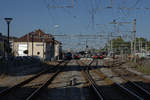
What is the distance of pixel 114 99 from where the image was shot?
12.1 m

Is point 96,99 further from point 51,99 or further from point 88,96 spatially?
point 51,99

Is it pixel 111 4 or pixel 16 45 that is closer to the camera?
pixel 111 4

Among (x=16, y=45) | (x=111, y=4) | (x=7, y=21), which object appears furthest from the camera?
(x=16, y=45)

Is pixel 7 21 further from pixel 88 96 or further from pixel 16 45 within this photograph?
pixel 16 45

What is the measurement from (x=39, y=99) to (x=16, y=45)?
73850 mm

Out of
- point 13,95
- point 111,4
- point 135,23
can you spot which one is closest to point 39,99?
point 13,95

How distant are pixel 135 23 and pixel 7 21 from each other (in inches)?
853

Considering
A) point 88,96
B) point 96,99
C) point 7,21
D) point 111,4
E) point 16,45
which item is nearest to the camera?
point 96,99

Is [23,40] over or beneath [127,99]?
over

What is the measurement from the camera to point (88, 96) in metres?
12.8

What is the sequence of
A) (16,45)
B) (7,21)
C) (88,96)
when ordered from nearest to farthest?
(88,96)
(7,21)
(16,45)

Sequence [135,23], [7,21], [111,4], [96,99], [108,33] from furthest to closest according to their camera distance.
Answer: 1. [108,33]
2. [135,23]
3. [7,21]
4. [111,4]
5. [96,99]

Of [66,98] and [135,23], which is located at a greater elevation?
[135,23]

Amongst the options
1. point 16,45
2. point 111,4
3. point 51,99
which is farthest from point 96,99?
point 16,45
